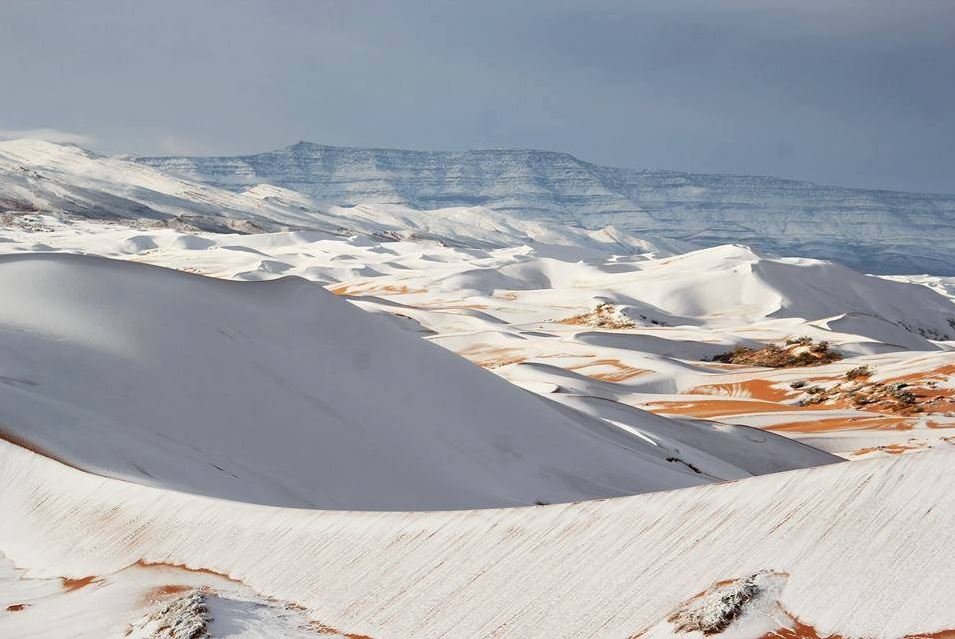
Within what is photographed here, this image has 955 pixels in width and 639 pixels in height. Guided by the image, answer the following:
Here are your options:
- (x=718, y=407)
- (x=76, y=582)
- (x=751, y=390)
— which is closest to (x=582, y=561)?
(x=76, y=582)

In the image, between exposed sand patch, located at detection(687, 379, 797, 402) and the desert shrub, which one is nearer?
the desert shrub

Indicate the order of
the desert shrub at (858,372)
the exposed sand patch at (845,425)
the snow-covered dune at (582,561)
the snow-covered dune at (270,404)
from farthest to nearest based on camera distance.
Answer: the desert shrub at (858,372), the exposed sand patch at (845,425), the snow-covered dune at (270,404), the snow-covered dune at (582,561)

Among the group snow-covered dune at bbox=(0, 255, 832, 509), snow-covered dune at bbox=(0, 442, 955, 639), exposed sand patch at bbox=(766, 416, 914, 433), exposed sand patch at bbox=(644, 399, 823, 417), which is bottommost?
exposed sand patch at bbox=(644, 399, 823, 417)

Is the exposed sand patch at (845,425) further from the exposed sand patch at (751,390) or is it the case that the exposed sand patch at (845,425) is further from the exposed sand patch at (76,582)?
the exposed sand patch at (76,582)

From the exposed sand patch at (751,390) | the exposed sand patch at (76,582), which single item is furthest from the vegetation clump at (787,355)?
the exposed sand patch at (76,582)

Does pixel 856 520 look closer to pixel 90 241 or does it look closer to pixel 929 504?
pixel 929 504

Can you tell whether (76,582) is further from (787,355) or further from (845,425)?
(787,355)

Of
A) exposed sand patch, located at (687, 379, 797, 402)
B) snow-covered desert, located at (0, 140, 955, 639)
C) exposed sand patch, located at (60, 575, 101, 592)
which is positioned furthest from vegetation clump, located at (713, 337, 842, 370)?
exposed sand patch, located at (60, 575, 101, 592)

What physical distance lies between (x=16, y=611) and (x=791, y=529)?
4832 mm

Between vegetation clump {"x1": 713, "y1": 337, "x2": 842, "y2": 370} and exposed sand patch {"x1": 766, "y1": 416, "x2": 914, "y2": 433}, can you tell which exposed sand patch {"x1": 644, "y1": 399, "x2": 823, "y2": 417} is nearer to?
exposed sand patch {"x1": 766, "y1": 416, "x2": 914, "y2": 433}

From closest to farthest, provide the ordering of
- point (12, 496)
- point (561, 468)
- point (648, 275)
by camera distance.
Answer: point (12, 496) < point (561, 468) < point (648, 275)

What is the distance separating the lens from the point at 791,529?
557 centimetres

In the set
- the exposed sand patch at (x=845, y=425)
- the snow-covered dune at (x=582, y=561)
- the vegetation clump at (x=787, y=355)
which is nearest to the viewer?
the snow-covered dune at (x=582, y=561)

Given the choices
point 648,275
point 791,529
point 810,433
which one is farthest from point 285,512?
point 648,275
